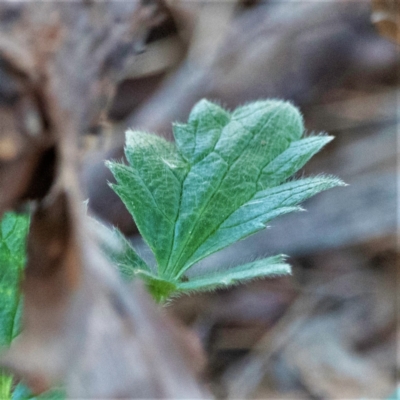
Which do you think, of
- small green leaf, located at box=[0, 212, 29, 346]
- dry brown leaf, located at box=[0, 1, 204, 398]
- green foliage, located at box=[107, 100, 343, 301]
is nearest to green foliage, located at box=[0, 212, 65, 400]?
small green leaf, located at box=[0, 212, 29, 346]

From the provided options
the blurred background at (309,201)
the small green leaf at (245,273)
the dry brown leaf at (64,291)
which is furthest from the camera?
the blurred background at (309,201)

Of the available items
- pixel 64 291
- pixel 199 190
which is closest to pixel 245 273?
pixel 199 190

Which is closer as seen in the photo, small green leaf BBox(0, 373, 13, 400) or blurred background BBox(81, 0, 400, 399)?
small green leaf BBox(0, 373, 13, 400)

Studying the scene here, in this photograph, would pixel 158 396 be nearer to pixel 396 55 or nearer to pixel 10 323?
pixel 10 323

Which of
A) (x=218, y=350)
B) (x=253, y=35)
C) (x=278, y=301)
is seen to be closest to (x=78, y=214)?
(x=218, y=350)

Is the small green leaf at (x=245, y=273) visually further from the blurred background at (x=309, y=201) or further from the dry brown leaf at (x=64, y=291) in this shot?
the blurred background at (x=309, y=201)

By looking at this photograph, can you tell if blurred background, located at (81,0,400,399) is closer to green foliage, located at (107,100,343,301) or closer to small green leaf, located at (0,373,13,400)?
green foliage, located at (107,100,343,301)

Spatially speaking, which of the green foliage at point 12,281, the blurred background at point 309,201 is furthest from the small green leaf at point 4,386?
the blurred background at point 309,201

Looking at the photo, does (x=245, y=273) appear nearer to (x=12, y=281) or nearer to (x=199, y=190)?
(x=199, y=190)

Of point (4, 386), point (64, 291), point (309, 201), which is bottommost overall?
point (309, 201)
